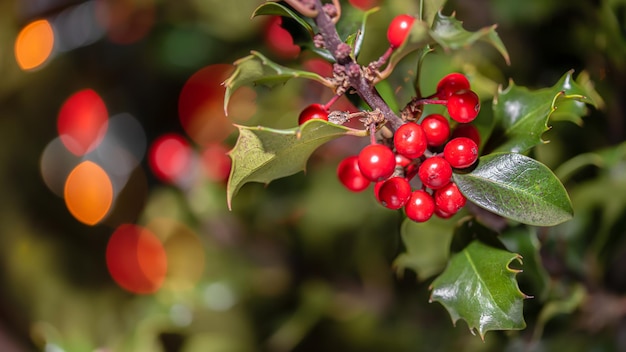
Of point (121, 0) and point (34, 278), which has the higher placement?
point (121, 0)

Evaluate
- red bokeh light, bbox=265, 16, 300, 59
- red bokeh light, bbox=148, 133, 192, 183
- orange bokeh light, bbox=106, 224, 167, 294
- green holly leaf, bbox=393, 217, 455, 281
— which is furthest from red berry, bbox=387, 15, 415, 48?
orange bokeh light, bbox=106, 224, 167, 294

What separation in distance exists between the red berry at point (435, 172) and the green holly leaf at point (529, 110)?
9 cm

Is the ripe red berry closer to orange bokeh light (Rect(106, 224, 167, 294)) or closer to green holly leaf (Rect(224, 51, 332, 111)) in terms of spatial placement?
green holly leaf (Rect(224, 51, 332, 111))

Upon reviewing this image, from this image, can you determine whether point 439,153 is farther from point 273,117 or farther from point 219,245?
point 219,245

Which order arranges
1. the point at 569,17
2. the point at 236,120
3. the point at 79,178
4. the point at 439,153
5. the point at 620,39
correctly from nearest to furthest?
the point at 439,153 → the point at 620,39 → the point at 569,17 → the point at 236,120 → the point at 79,178

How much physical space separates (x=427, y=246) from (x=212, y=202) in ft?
1.34

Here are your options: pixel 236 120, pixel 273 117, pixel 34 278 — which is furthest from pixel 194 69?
pixel 34 278

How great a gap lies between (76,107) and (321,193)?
0.58m

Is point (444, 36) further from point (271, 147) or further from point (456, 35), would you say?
point (271, 147)

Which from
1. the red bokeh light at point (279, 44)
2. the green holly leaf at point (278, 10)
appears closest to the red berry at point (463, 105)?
the green holly leaf at point (278, 10)

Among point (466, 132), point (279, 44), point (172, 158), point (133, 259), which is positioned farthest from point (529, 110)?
point (133, 259)

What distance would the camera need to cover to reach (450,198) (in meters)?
0.40

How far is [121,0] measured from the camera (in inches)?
40.8

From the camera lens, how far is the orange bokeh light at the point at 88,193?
1137 mm
